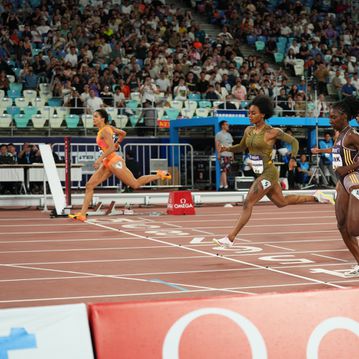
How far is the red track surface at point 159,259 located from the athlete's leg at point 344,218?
0.36 meters

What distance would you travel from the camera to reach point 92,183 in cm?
1703

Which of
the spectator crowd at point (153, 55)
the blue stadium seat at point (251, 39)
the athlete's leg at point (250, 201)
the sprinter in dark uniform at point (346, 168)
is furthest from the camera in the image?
the blue stadium seat at point (251, 39)

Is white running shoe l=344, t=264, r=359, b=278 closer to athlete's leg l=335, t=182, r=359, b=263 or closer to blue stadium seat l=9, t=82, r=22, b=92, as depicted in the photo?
athlete's leg l=335, t=182, r=359, b=263

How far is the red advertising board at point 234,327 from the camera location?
4438mm

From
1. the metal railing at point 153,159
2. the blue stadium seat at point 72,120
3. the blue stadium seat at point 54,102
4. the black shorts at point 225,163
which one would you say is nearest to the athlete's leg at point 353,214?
the metal railing at point 153,159

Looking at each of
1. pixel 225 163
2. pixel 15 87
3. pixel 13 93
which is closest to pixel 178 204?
pixel 225 163

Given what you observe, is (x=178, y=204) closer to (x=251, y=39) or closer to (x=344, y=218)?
(x=344, y=218)

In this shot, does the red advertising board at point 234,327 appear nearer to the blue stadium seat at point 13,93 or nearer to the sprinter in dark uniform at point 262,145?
the sprinter in dark uniform at point 262,145

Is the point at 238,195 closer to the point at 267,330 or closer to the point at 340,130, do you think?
the point at 340,130

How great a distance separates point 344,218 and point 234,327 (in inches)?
190

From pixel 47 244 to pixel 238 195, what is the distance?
427 inches

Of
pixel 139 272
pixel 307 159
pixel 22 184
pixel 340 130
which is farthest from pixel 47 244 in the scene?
pixel 307 159

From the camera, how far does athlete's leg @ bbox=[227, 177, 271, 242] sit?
1166 centimetres

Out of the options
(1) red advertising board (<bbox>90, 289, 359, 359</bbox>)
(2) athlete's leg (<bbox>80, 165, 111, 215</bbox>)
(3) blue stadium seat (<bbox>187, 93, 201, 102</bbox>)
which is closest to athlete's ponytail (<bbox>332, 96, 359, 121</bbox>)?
(1) red advertising board (<bbox>90, 289, 359, 359</bbox>)
